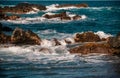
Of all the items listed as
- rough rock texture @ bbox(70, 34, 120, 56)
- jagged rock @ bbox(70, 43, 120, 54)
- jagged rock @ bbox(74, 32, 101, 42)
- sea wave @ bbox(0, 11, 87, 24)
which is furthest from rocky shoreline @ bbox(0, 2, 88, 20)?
jagged rock @ bbox(70, 43, 120, 54)

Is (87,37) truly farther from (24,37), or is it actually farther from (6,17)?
(6,17)

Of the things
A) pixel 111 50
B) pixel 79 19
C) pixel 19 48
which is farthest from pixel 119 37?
pixel 79 19

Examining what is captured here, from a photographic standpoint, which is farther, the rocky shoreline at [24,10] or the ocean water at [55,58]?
the rocky shoreline at [24,10]

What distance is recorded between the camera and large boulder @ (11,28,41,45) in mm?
21594

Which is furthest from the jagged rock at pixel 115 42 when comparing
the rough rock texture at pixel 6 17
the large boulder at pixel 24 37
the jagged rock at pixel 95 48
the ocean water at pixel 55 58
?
the rough rock texture at pixel 6 17

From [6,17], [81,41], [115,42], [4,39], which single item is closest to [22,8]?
[6,17]

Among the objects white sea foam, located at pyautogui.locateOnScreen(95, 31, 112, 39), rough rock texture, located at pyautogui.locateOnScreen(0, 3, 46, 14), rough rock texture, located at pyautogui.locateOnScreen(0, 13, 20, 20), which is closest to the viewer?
white sea foam, located at pyautogui.locateOnScreen(95, 31, 112, 39)

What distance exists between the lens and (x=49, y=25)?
26250mm

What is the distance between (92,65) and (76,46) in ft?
12.2

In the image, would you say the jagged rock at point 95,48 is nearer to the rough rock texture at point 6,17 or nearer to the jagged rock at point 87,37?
the jagged rock at point 87,37

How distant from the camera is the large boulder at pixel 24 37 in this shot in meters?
21.6

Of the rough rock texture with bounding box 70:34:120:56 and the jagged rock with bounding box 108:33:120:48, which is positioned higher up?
the jagged rock with bounding box 108:33:120:48

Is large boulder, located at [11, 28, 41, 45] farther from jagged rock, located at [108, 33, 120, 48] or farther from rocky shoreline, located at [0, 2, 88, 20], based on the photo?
jagged rock, located at [108, 33, 120, 48]

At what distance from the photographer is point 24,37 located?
21.8 metres
